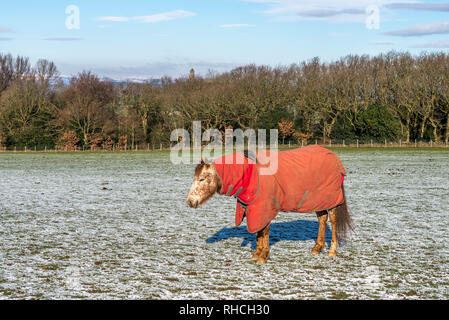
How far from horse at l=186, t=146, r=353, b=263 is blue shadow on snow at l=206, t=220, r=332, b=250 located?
4.20 feet

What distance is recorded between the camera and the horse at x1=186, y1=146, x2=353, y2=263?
813 cm

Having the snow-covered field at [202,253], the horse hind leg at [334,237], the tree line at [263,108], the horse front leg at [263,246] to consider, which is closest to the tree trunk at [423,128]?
the tree line at [263,108]

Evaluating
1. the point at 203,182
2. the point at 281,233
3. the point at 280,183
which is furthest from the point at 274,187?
the point at 281,233

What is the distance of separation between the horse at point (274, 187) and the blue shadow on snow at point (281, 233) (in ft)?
4.20

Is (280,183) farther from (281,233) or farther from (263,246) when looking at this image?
(281,233)

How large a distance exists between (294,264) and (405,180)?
16298 millimetres

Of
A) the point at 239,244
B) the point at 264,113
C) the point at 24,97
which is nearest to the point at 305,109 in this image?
the point at 264,113

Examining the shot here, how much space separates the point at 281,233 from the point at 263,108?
60837mm

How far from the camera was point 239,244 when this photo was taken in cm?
1019

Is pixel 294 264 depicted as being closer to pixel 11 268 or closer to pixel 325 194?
pixel 325 194

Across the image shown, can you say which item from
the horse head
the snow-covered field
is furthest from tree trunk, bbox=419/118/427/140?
the horse head

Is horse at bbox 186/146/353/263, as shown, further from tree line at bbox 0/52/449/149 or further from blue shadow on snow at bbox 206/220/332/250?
tree line at bbox 0/52/449/149

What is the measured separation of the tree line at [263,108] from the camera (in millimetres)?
66062

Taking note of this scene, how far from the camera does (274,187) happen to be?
27.6 ft
